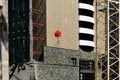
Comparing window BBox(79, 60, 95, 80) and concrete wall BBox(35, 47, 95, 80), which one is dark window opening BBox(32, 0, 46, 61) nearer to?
concrete wall BBox(35, 47, 95, 80)

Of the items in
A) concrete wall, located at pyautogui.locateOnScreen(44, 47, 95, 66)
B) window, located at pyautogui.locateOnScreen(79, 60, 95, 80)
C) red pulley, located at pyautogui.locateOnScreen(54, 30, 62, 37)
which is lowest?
window, located at pyautogui.locateOnScreen(79, 60, 95, 80)

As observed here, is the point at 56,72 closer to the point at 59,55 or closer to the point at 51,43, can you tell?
the point at 59,55

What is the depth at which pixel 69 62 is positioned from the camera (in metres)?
77.6

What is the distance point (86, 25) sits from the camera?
84.2 m

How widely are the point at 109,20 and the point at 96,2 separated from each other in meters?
4.89

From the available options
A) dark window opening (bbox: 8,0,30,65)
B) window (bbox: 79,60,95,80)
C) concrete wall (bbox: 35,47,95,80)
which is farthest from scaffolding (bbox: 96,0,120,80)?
dark window opening (bbox: 8,0,30,65)

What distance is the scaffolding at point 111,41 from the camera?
81.4 metres

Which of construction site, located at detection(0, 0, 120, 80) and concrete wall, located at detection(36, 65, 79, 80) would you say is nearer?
concrete wall, located at detection(36, 65, 79, 80)

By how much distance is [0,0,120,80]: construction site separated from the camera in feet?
241

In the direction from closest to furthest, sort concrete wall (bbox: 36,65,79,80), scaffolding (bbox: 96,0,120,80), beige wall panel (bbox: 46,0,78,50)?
1. concrete wall (bbox: 36,65,79,80)
2. beige wall panel (bbox: 46,0,78,50)
3. scaffolding (bbox: 96,0,120,80)

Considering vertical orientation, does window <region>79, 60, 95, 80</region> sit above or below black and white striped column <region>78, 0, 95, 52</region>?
below

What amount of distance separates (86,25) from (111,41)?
20.1 feet

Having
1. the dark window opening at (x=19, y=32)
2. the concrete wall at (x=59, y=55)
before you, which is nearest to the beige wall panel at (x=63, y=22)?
the concrete wall at (x=59, y=55)

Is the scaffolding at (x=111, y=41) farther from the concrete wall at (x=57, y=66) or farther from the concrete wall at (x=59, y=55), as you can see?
the concrete wall at (x=57, y=66)
